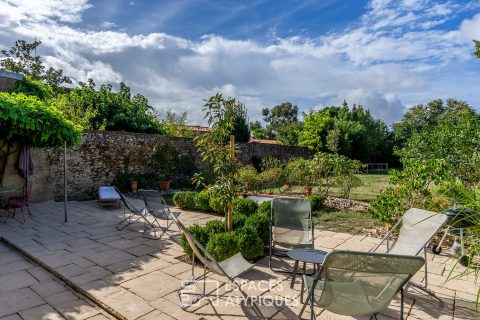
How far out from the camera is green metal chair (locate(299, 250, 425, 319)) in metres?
1.86

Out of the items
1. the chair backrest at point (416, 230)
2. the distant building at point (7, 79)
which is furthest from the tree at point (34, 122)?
the chair backrest at point (416, 230)

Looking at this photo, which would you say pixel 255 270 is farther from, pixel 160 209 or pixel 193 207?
pixel 193 207

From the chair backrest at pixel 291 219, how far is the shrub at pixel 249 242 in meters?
0.25

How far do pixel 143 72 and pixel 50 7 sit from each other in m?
4.39

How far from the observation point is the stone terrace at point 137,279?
2.73 meters

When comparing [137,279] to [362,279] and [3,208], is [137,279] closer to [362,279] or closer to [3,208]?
[362,279]

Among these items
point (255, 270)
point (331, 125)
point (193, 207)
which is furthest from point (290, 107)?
point (255, 270)

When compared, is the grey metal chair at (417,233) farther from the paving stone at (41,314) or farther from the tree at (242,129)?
the tree at (242,129)

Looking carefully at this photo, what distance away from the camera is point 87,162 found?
924 centimetres

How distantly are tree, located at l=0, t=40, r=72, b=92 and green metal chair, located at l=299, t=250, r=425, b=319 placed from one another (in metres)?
19.4

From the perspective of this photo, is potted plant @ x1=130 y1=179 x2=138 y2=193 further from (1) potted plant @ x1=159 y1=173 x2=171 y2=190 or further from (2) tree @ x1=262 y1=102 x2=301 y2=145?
(2) tree @ x1=262 y1=102 x2=301 y2=145

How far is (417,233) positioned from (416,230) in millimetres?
43

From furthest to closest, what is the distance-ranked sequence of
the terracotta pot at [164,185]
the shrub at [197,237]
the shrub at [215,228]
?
1. the terracotta pot at [164,185]
2. the shrub at [215,228]
3. the shrub at [197,237]

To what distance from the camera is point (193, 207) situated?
25.3ft
